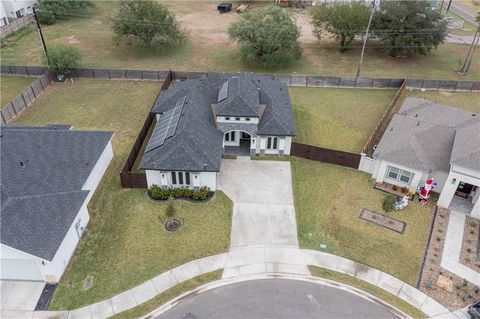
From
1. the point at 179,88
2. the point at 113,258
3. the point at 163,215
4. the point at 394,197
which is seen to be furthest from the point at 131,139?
the point at 394,197

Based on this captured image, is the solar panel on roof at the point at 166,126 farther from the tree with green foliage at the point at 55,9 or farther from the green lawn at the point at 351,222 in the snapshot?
the tree with green foliage at the point at 55,9

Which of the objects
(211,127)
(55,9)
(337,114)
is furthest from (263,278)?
(55,9)

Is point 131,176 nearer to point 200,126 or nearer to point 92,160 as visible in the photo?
point 92,160

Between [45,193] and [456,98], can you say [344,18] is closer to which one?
[456,98]

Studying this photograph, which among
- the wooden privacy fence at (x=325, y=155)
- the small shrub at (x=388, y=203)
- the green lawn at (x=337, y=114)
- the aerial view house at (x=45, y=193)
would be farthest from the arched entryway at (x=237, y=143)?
the small shrub at (x=388, y=203)

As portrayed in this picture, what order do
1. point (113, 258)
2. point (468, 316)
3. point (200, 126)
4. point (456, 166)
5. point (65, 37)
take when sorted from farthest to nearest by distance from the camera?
point (65, 37) < point (200, 126) < point (456, 166) < point (113, 258) < point (468, 316)
